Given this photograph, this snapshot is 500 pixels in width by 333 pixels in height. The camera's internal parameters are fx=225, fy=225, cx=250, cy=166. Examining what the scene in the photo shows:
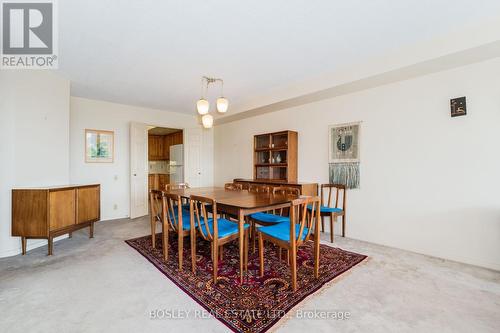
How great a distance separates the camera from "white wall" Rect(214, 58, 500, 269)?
8.32 ft

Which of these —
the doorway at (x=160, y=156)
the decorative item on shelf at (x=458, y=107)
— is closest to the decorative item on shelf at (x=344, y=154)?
the decorative item on shelf at (x=458, y=107)

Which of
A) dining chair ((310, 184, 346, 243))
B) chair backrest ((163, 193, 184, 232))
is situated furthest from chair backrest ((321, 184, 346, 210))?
chair backrest ((163, 193, 184, 232))

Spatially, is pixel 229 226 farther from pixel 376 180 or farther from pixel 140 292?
pixel 376 180

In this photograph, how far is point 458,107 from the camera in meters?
2.67

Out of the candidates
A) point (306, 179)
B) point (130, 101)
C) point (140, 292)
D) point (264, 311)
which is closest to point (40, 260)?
point (140, 292)

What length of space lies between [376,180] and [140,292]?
333cm

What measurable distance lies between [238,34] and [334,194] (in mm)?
2865

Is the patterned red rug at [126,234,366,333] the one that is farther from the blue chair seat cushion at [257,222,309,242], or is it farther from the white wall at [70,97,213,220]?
the white wall at [70,97,213,220]

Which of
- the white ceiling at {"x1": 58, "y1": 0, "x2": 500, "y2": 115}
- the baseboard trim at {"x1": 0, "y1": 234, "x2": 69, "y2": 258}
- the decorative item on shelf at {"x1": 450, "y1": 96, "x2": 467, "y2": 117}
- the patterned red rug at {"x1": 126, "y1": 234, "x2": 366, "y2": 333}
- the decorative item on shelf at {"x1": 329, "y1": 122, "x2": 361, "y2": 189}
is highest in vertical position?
the white ceiling at {"x1": 58, "y1": 0, "x2": 500, "y2": 115}

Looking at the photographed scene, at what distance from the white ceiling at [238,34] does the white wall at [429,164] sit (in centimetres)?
71

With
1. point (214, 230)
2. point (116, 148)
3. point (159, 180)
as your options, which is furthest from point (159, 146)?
point (214, 230)

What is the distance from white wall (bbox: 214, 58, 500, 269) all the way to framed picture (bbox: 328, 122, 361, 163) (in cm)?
11

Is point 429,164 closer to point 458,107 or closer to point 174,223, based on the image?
point 458,107

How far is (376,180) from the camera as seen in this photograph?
3391 millimetres
